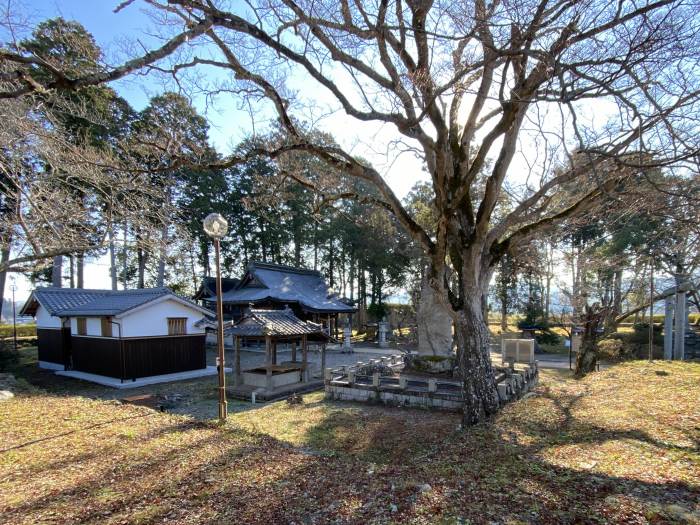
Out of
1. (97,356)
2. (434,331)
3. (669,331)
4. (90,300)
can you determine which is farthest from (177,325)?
(669,331)

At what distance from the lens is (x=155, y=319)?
50.4 ft

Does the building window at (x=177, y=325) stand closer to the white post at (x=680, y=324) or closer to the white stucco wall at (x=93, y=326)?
the white stucco wall at (x=93, y=326)

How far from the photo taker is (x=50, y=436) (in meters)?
5.74

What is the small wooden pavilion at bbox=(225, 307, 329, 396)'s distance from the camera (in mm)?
12205

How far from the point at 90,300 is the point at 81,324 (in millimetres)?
2420

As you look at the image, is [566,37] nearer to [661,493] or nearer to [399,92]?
[399,92]

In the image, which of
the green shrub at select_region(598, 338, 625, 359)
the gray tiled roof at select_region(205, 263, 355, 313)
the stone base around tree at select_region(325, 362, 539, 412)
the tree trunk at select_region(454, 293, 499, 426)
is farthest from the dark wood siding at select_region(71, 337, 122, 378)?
the green shrub at select_region(598, 338, 625, 359)

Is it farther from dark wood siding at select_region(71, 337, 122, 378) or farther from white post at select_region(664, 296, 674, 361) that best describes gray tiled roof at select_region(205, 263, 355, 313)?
white post at select_region(664, 296, 674, 361)

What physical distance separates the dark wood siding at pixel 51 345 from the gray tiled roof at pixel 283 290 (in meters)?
7.87

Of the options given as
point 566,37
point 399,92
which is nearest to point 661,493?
point 566,37

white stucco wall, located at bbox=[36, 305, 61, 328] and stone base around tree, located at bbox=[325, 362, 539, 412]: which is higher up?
white stucco wall, located at bbox=[36, 305, 61, 328]

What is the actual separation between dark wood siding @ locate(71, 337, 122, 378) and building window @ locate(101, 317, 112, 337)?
0.20 meters

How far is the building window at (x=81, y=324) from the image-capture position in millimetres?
15957

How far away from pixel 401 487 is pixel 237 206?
30803mm
